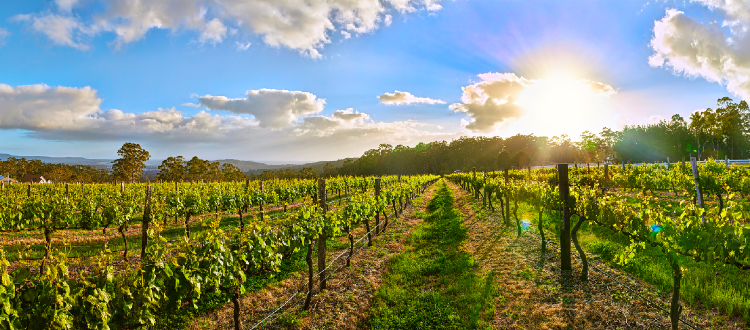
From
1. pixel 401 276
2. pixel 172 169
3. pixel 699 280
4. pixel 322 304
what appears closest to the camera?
pixel 699 280

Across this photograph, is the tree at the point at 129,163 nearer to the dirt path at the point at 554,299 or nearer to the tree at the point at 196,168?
the tree at the point at 196,168

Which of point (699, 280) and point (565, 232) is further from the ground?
point (565, 232)

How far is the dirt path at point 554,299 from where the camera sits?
4496mm

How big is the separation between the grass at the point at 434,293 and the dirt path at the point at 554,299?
33 centimetres

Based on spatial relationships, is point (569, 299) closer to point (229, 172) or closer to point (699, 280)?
point (699, 280)

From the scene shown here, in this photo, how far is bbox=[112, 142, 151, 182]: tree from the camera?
49.4 metres

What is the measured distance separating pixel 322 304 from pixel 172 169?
71906mm

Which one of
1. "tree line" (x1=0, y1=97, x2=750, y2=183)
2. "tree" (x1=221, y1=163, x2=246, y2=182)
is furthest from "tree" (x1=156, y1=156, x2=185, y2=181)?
"tree" (x1=221, y1=163, x2=246, y2=182)

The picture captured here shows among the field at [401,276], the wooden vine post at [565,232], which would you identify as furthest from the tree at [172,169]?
the wooden vine post at [565,232]

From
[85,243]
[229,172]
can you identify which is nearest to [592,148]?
[229,172]

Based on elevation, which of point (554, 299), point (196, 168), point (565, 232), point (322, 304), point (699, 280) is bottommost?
point (322, 304)

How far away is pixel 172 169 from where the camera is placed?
210 feet

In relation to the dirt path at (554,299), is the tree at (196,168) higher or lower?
higher

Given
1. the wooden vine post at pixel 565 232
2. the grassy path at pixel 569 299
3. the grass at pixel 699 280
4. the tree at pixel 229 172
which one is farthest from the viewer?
the tree at pixel 229 172
